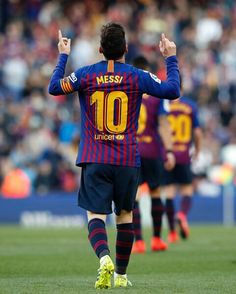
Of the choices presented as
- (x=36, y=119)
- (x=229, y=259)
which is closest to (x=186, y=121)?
(x=229, y=259)

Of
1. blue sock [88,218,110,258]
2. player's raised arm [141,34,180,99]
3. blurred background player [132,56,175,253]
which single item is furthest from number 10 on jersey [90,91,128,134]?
blurred background player [132,56,175,253]

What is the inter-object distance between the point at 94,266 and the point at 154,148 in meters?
2.77

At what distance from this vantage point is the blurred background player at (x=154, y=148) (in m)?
13.5

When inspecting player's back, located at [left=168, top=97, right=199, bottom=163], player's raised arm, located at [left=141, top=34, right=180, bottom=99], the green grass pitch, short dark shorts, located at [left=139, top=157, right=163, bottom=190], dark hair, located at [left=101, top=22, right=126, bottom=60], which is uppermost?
player's back, located at [left=168, top=97, right=199, bottom=163]

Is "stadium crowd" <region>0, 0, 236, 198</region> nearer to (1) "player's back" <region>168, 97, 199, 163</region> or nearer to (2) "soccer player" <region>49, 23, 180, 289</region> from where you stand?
(1) "player's back" <region>168, 97, 199, 163</region>

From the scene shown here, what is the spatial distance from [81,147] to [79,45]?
16859 mm

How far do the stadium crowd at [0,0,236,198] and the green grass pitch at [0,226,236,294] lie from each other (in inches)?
231

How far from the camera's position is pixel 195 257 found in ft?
41.5

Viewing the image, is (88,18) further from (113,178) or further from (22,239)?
(113,178)

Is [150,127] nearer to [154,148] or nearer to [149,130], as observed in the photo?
[149,130]

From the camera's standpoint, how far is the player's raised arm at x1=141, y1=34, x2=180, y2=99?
29.3ft

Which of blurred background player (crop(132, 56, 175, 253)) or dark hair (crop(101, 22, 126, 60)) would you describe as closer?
→ dark hair (crop(101, 22, 126, 60))

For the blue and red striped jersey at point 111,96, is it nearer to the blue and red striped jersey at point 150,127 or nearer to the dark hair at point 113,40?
the dark hair at point 113,40

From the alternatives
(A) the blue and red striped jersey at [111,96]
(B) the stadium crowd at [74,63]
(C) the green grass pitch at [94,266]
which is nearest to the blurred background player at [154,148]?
(C) the green grass pitch at [94,266]
